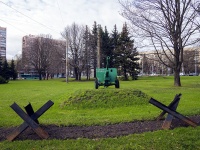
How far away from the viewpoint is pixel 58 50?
53844 mm

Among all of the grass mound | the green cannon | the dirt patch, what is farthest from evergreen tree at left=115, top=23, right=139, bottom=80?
the dirt patch

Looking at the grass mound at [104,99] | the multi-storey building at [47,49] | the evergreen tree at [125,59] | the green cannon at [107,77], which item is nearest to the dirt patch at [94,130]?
the grass mound at [104,99]

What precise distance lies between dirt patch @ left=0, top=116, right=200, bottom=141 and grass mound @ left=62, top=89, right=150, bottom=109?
4.69 meters

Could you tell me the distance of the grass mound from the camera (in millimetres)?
10664

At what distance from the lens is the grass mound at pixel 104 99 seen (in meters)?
10.7

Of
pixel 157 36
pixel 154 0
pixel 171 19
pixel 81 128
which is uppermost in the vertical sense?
pixel 154 0

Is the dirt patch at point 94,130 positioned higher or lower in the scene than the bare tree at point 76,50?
lower

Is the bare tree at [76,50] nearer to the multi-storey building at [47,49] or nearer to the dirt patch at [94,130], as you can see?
the multi-storey building at [47,49]

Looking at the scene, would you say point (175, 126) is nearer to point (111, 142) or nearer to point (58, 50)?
point (111, 142)

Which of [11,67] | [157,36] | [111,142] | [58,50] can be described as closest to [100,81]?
[157,36]

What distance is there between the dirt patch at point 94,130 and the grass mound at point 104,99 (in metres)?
4.69

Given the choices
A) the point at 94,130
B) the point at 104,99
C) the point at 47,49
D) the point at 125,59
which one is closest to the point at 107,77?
the point at 104,99

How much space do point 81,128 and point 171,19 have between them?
20516mm

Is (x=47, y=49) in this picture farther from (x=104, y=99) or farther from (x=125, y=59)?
(x=104, y=99)
